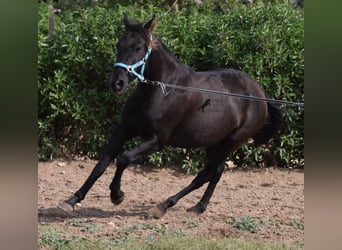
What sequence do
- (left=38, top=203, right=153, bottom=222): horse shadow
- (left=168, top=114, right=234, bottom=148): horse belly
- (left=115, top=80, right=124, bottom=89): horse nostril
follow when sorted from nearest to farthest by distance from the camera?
1. (left=115, top=80, right=124, bottom=89): horse nostril
2. (left=38, top=203, right=153, bottom=222): horse shadow
3. (left=168, top=114, right=234, bottom=148): horse belly

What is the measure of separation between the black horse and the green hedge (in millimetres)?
1587

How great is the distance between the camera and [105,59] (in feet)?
28.0

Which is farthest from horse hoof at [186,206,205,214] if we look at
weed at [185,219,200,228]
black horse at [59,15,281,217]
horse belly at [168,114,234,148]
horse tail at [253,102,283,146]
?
horse tail at [253,102,283,146]

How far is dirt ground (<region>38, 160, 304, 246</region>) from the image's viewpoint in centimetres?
595

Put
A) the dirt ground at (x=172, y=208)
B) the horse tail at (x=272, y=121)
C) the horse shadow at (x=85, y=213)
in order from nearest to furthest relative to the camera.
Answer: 1. the dirt ground at (x=172, y=208)
2. the horse shadow at (x=85, y=213)
3. the horse tail at (x=272, y=121)

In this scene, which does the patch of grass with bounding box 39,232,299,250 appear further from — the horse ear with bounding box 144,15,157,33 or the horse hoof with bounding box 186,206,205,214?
the horse ear with bounding box 144,15,157,33

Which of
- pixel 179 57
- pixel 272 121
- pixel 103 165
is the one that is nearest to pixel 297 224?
pixel 272 121

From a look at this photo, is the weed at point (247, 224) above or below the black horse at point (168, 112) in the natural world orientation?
below

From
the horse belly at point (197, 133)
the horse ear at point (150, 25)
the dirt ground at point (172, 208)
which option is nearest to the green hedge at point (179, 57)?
the dirt ground at point (172, 208)

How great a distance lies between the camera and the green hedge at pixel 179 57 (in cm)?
851

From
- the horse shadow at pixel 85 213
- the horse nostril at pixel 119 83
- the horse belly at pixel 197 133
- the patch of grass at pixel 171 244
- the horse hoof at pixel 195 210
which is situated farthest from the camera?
the horse hoof at pixel 195 210

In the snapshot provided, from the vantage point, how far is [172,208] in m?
7.02

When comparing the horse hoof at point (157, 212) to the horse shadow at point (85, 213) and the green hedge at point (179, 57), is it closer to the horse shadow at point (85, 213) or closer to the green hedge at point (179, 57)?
the horse shadow at point (85, 213)

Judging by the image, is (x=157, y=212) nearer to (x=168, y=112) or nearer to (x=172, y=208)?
(x=172, y=208)
